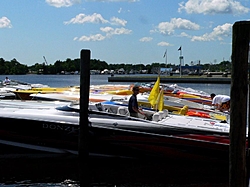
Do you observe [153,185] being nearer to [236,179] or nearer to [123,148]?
[123,148]

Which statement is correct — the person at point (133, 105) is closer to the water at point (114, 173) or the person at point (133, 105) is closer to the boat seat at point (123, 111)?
the boat seat at point (123, 111)

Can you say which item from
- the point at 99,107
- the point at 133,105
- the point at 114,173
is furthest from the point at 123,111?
the point at 114,173

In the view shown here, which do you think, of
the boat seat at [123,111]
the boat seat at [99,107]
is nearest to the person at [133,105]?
the boat seat at [123,111]

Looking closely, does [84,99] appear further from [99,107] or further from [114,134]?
[99,107]

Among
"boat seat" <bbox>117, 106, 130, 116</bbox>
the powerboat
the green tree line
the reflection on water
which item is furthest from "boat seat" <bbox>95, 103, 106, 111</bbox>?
the green tree line

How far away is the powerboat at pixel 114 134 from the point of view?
12.2 meters

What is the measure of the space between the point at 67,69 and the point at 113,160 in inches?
6247

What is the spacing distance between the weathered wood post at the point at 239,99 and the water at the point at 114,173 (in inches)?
154

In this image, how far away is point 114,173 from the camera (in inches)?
470

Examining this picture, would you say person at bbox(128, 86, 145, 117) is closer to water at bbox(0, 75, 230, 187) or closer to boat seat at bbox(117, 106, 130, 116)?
boat seat at bbox(117, 106, 130, 116)

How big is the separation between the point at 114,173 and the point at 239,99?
225 inches

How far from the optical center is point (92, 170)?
1226cm

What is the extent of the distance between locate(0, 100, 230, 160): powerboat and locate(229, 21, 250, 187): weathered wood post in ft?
15.6

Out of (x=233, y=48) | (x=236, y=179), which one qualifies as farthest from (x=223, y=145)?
(x=233, y=48)
